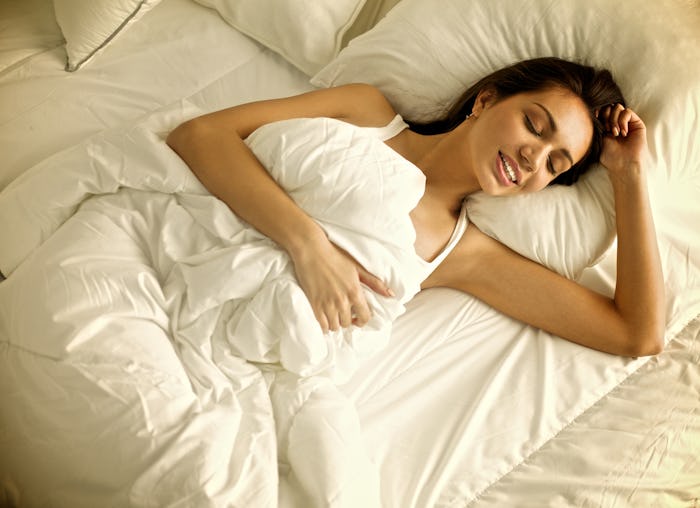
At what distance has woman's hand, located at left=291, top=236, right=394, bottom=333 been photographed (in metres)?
1.13

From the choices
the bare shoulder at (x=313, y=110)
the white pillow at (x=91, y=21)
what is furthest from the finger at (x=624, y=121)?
the white pillow at (x=91, y=21)

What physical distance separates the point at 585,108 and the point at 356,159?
46cm

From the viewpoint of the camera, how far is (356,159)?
120cm

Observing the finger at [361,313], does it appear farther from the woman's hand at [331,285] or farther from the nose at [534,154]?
the nose at [534,154]

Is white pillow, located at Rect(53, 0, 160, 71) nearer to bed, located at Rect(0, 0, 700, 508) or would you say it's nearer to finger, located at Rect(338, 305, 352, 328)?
bed, located at Rect(0, 0, 700, 508)

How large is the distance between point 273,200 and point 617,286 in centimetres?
70

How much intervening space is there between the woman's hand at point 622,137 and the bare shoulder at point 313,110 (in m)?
0.45

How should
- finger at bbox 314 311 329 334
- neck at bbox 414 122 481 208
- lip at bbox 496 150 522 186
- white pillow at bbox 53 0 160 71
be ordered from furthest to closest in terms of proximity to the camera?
white pillow at bbox 53 0 160 71 < neck at bbox 414 122 481 208 < lip at bbox 496 150 522 186 < finger at bbox 314 311 329 334

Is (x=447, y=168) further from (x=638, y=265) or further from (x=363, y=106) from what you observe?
(x=638, y=265)

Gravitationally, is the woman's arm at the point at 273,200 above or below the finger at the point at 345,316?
above

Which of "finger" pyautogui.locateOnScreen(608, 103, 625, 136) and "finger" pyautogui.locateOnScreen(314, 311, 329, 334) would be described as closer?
"finger" pyautogui.locateOnScreen(314, 311, 329, 334)

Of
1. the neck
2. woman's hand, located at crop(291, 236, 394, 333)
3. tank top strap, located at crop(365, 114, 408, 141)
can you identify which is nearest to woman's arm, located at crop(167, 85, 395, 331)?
woman's hand, located at crop(291, 236, 394, 333)

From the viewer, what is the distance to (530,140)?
122cm

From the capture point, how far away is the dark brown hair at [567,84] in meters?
1.27
